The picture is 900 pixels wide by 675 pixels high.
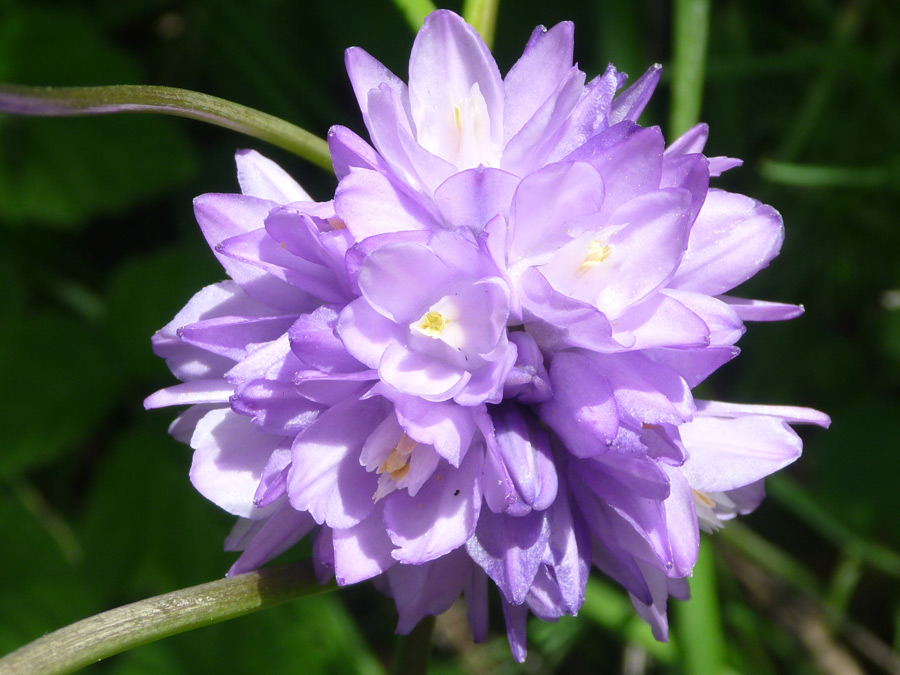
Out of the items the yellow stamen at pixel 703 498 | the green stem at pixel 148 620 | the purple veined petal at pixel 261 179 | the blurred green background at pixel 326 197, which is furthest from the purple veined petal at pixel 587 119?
the blurred green background at pixel 326 197

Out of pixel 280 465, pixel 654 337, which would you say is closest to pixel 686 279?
pixel 654 337

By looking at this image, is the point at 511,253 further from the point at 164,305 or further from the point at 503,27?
the point at 164,305

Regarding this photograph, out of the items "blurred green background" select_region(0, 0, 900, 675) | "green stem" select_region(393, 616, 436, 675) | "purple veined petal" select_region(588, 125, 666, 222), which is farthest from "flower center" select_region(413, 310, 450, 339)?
"blurred green background" select_region(0, 0, 900, 675)

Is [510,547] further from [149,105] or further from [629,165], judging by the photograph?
[149,105]

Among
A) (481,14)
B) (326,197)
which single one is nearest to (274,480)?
(481,14)

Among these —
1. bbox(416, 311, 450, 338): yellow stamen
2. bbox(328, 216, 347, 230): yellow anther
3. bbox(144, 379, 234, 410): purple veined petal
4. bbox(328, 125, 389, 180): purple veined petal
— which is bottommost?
bbox(144, 379, 234, 410): purple veined petal

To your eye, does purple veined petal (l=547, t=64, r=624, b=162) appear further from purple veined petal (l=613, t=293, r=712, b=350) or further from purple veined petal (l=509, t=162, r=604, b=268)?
purple veined petal (l=613, t=293, r=712, b=350)
